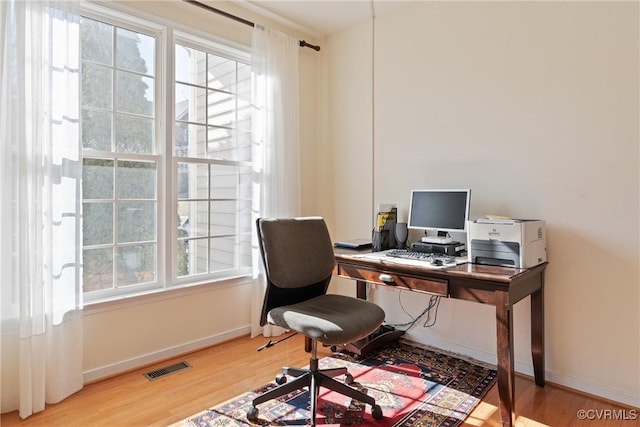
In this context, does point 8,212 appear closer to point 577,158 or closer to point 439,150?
point 439,150

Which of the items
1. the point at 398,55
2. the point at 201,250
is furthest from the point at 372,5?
A: the point at 201,250

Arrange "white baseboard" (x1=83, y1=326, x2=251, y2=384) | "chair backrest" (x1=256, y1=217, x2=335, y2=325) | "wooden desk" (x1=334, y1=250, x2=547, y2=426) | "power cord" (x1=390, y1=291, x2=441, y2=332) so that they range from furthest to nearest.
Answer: "power cord" (x1=390, y1=291, x2=441, y2=332), "white baseboard" (x1=83, y1=326, x2=251, y2=384), "chair backrest" (x1=256, y1=217, x2=335, y2=325), "wooden desk" (x1=334, y1=250, x2=547, y2=426)

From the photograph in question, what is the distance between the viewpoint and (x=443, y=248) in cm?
249

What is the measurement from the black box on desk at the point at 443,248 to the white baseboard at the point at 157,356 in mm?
1525

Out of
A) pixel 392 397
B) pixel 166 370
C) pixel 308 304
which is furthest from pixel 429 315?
pixel 166 370

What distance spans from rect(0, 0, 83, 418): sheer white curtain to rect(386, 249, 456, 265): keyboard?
1.86 m

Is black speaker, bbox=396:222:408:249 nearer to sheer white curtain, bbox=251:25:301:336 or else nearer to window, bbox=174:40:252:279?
sheer white curtain, bbox=251:25:301:336

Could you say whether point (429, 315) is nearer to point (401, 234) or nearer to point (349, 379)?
point (401, 234)

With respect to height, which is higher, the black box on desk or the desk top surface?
the black box on desk

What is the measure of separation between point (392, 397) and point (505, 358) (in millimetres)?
650

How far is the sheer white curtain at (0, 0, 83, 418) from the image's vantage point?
1.99m

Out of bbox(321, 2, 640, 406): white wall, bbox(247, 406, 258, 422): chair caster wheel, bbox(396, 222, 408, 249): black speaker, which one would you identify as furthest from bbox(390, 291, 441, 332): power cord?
bbox(247, 406, 258, 422): chair caster wheel

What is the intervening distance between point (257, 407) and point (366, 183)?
1.90 meters

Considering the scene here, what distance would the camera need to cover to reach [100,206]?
2.47 metres
